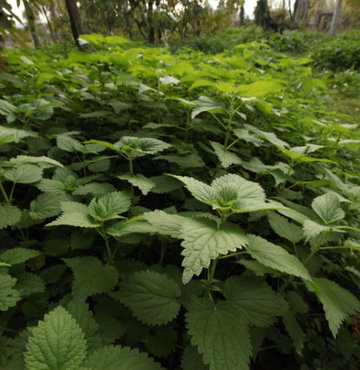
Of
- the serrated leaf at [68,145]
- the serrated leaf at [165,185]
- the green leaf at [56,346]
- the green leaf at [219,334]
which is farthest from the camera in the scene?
the serrated leaf at [68,145]

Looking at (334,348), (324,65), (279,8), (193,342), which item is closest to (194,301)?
(193,342)

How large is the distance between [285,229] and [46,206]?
119 centimetres

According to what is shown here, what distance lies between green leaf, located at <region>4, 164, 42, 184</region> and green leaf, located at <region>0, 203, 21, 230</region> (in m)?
0.14

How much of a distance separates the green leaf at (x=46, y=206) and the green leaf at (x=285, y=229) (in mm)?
1056

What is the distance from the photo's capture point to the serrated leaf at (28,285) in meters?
0.88

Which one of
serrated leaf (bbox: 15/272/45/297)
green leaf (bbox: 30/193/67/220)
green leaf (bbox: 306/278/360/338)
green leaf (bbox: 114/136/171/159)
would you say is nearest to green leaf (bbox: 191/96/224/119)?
green leaf (bbox: 114/136/171/159)

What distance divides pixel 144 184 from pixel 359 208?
132 cm

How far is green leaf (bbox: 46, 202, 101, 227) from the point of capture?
0.84 m

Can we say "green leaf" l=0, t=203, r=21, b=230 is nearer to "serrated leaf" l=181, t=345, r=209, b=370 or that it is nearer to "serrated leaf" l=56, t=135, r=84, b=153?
"serrated leaf" l=56, t=135, r=84, b=153

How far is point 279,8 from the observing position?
1873cm

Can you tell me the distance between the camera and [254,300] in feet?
2.91

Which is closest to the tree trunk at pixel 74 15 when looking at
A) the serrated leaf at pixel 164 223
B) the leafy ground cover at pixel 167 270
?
the leafy ground cover at pixel 167 270

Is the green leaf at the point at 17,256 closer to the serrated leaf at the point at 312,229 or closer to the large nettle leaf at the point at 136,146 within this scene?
the large nettle leaf at the point at 136,146

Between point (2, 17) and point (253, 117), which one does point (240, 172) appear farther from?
point (2, 17)
